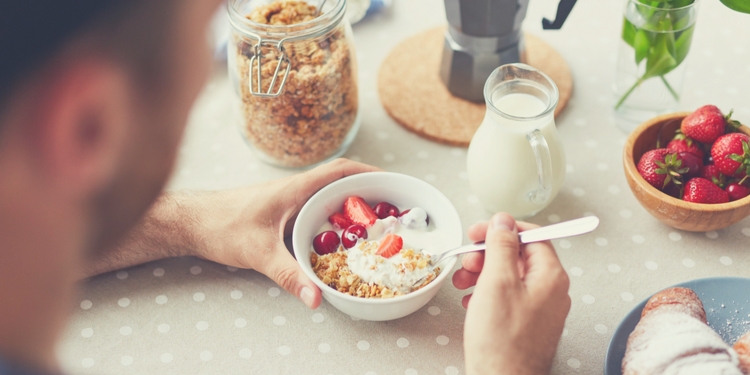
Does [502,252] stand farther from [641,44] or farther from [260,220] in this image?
[641,44]

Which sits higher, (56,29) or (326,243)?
(56,29)

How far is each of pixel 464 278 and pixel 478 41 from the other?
522 mm

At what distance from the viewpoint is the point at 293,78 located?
104 cm

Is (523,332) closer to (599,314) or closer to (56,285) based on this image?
(599,314)

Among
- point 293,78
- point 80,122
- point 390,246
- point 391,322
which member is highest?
point 80,122

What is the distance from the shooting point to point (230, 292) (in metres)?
0.97

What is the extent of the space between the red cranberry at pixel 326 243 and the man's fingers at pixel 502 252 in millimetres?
239

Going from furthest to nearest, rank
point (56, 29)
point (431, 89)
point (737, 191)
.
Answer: point (431, 89) < point (737, 191) < point (56, 29)

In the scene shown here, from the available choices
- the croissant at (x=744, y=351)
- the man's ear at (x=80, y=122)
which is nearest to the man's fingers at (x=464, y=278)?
the croissant at (x=744, y=351)

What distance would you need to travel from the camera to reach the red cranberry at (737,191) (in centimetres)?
94

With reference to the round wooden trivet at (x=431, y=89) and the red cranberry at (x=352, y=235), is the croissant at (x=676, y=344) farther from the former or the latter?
the round wooden trivet at (x=431, y=89)

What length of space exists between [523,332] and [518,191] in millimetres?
318

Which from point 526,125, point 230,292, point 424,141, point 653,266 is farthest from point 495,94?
point 230,292

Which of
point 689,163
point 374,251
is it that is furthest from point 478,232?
point 689,163
